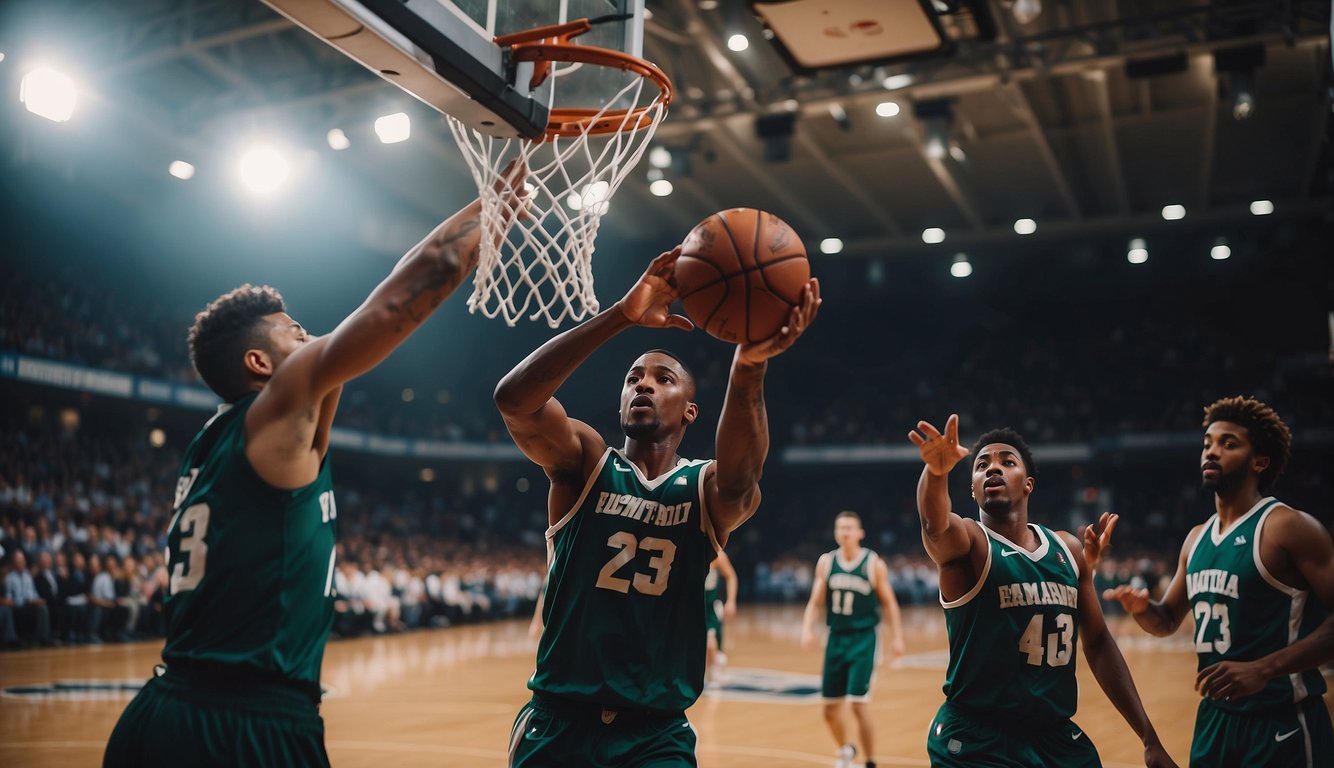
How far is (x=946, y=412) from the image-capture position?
26516 millimetres

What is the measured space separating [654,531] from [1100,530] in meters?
1.91

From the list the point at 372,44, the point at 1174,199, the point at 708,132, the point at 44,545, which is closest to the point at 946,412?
the point at 1174,199

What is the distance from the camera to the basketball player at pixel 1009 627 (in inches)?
141

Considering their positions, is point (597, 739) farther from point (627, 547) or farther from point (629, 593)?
point (627, 547)

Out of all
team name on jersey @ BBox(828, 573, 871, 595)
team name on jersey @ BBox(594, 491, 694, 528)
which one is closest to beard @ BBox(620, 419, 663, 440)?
team name on jersey @ BBox(594, 491, 694, 528)

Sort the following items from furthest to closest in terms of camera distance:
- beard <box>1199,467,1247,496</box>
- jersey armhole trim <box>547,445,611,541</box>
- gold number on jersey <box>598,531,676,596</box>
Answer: beard <box>1199,467,1247,496</box>, jersey armhole trim <box>547,445,611,541</box>, gold number on jersey <box>598,531,676,596</box>

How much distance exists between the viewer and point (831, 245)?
22.8m

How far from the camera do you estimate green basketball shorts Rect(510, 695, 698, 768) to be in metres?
3.01

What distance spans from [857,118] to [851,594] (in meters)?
10.4

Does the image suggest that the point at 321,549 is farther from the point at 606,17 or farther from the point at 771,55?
the point at 771,55

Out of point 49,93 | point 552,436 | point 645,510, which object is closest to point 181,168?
point 49,93

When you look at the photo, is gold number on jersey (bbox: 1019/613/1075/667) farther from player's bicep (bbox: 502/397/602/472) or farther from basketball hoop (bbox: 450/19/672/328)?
basketball hoop (bbox: 450/19/672/328)

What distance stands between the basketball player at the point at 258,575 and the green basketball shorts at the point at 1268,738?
3.05m

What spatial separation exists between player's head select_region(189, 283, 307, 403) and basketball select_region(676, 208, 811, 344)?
116 cm
